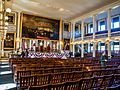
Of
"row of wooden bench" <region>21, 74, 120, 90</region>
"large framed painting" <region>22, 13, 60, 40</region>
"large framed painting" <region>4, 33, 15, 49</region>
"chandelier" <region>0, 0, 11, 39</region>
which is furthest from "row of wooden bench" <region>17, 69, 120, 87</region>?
"large framed painting" <region>22, 13, 60, 40</region>

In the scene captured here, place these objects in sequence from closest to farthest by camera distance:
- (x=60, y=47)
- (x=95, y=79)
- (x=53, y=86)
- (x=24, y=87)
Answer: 1. (x=53, y=86)
2. (x=95, y=79)
3. (x=24, y=87)
4. (x=60, y=47)

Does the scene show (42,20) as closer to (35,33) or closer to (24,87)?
(35,33)

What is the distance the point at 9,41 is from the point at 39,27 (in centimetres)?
518

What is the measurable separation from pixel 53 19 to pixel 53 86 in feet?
81.1

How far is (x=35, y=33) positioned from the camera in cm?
2506

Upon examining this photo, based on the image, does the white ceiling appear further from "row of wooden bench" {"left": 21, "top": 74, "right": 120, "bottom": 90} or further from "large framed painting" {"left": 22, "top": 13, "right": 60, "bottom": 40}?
"row of wooden bench" {"left": 21, "top": 74, "right": 120, "bottom": 90}

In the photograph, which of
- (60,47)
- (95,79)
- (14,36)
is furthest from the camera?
(60,47)

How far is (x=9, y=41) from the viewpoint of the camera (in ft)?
76.8

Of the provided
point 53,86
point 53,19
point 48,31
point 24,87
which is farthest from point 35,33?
point 53,86

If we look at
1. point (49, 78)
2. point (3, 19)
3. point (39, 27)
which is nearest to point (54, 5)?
point (39, 27)

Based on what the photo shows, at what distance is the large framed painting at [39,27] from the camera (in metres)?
24.2

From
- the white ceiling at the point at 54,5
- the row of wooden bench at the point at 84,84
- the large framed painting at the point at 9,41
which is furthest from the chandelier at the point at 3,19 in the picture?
the large framed painting at the point at 9,41

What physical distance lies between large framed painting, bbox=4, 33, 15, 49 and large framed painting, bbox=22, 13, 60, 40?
1.63 m

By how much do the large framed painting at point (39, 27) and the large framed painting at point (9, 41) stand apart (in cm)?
163
